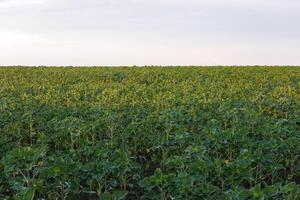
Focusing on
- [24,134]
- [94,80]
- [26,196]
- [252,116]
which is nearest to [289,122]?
[252,116]

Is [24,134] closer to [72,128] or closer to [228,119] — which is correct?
[72,128]

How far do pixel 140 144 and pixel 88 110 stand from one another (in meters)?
2.49

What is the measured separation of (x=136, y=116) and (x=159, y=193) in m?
4.18

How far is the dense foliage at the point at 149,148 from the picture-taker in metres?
5.66

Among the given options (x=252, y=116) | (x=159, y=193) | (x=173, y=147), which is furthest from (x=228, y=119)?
(x=159, y=193)

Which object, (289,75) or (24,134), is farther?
(289,75)

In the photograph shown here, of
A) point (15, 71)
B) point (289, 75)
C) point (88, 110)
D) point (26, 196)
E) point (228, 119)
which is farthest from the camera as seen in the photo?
point (15, 71)

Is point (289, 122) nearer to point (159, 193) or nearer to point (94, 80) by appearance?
point (159, 193)

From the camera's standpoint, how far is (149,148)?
27.7 feet

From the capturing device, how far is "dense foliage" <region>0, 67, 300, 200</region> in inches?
223

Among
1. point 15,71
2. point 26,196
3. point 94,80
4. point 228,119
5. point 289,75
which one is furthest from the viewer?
point 15,71

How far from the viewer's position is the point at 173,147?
8086 mm

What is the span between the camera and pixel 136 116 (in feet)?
32.8

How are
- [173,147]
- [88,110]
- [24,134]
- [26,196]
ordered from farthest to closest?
[88,110]
[24,134]
[173,147]
[26,196]
